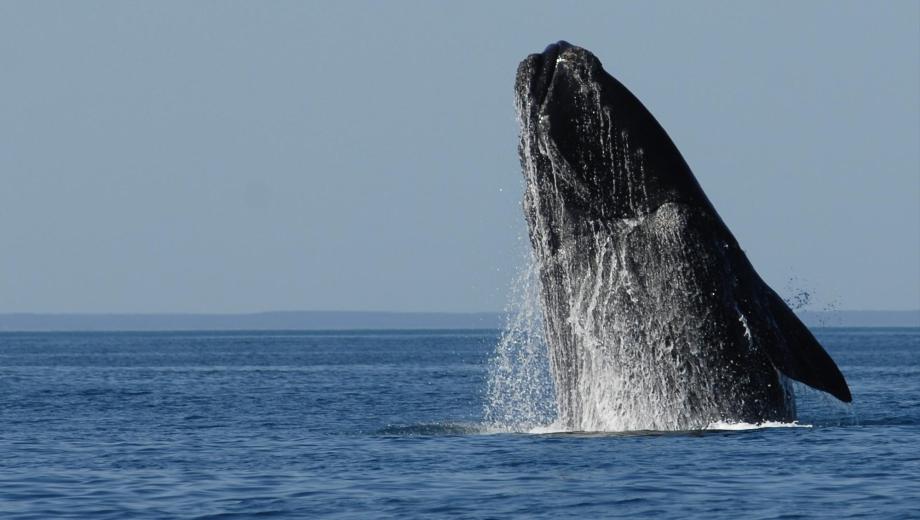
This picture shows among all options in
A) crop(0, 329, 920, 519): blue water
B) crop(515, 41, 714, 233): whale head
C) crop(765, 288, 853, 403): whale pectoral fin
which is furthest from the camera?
crop(515, 41, 714, 233): whale head

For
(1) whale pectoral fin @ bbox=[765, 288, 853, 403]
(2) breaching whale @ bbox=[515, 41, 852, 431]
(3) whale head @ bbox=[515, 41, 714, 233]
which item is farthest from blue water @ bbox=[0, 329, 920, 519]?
(3) whale head @ bbox=[515, 41, 714, 233]

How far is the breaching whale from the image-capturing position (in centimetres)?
2066

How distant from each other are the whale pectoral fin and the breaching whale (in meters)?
0.02

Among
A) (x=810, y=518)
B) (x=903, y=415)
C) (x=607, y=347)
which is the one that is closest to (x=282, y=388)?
(x=903, y=415)

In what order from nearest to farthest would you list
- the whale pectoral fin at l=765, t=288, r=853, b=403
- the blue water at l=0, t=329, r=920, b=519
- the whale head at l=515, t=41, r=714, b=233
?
the blue water at l=0, t=329, r=920, b=519, the whale pectoral fin at l=765, t=288, r=853, b=403, the whale head at l=515, t=41, r=714, b=233

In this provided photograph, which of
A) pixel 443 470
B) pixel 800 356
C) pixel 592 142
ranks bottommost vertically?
pixel 443 470

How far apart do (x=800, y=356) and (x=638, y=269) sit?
230cm

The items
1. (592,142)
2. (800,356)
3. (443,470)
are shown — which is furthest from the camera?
(443,470)

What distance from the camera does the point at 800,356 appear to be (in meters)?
20.6

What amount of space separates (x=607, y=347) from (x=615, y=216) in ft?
5.82

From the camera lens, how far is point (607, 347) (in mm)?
21656

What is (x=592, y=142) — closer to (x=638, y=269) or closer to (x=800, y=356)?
(x=638, y=269)

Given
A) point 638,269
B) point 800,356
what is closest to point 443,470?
point 638,269

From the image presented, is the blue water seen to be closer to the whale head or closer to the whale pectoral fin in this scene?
the whale pectoral fin
